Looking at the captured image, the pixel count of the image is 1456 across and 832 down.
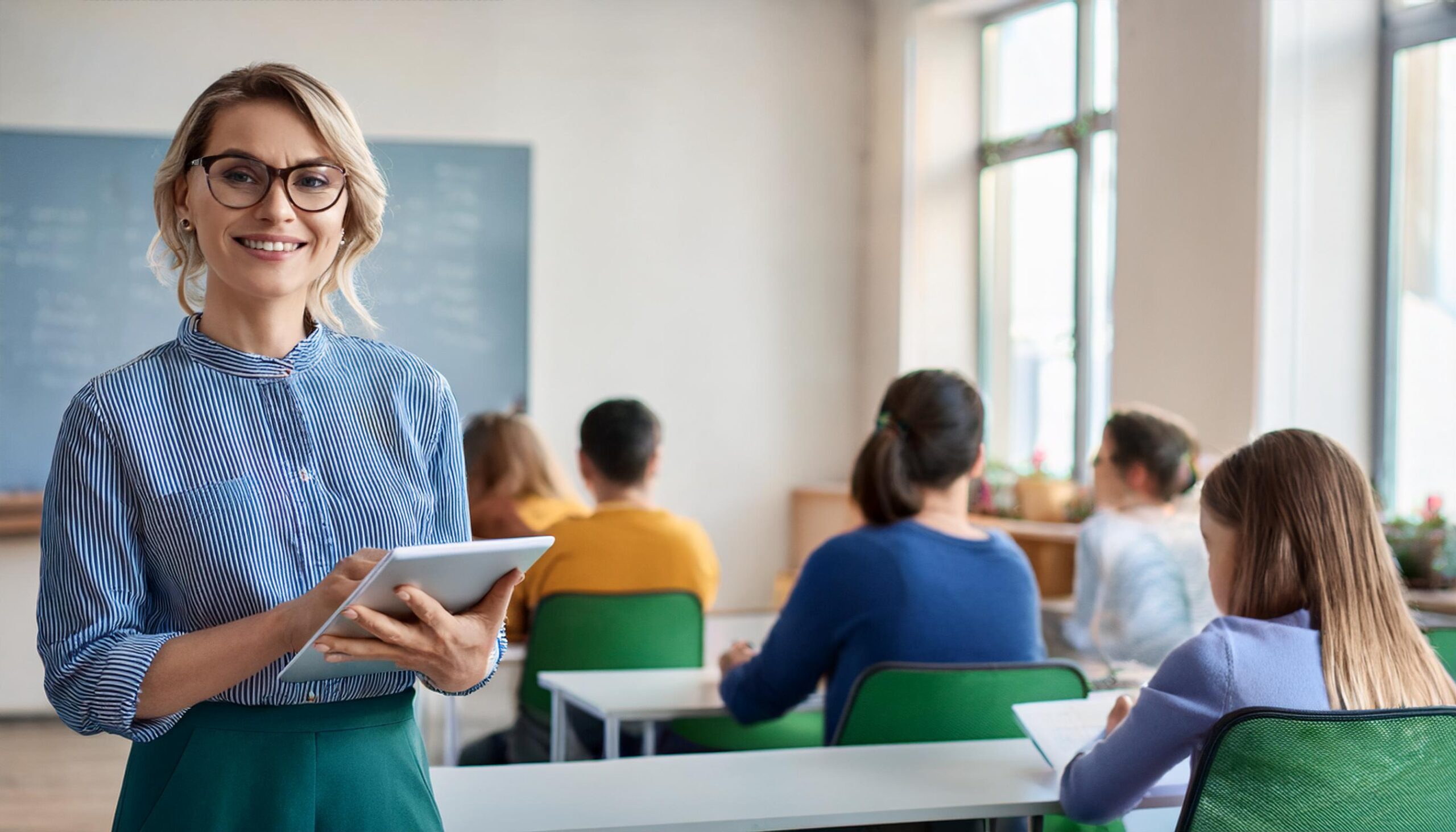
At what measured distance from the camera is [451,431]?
1.27 meters

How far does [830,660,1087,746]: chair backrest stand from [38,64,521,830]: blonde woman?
871mm

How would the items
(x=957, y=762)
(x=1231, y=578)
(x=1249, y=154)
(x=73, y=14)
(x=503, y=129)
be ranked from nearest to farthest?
(x=1231, y=578)
(x=957, y=762)
(x=73, y=14)
(x=1249, y=154)
(x=503, y=129)

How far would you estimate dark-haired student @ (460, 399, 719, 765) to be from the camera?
118 inches

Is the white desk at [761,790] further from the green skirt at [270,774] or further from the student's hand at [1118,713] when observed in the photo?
the green skirt at [270,774]

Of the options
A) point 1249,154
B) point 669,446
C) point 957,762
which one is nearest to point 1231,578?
point 957,762

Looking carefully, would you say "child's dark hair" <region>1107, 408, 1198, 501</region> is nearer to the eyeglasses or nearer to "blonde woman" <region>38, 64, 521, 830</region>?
"blonde woman" <region>38, 64, 521, 830</region>

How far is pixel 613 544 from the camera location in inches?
118

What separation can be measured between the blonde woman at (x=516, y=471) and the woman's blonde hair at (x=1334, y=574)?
2.12 m

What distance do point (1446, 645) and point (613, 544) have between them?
169 centimetres

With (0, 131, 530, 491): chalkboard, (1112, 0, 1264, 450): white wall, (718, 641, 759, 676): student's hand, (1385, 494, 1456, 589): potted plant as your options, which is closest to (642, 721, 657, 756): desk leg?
(718, 641, 759, 676): student's hand

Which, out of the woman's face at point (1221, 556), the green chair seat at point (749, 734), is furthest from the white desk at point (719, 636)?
the woman's face at point (1221, 556)

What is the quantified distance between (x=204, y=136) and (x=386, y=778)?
0.59m

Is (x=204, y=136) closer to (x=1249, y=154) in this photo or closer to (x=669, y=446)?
(x=1249, y=154)

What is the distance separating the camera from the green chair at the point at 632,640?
9.04 ft
